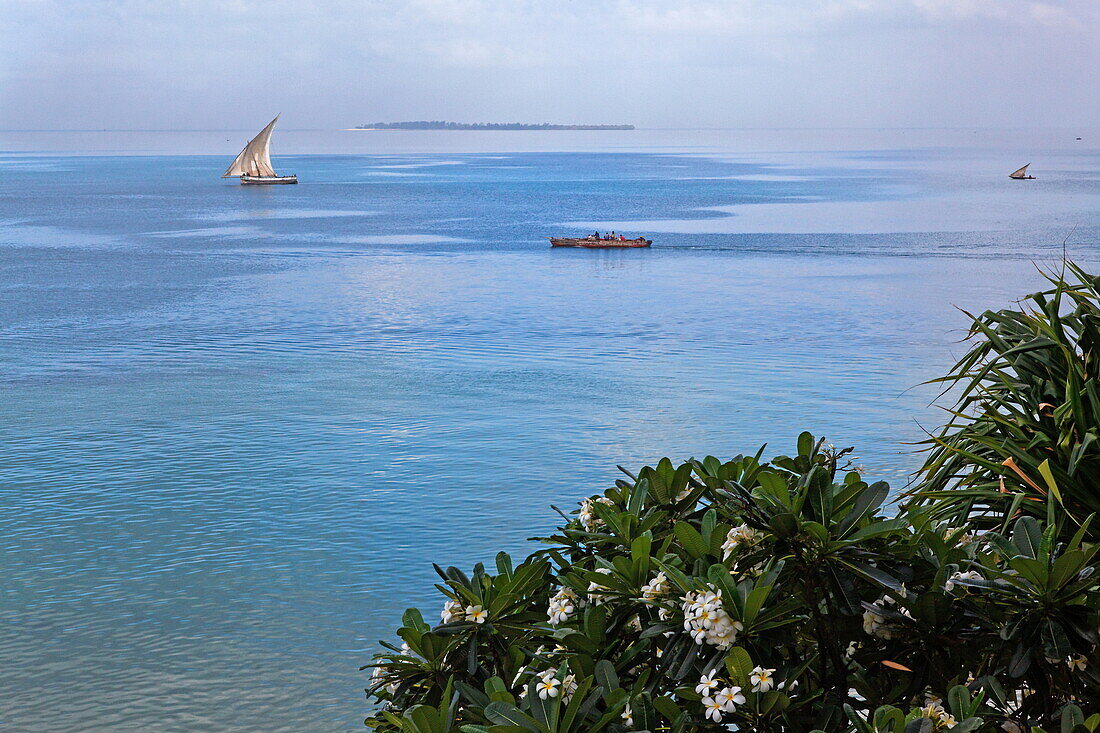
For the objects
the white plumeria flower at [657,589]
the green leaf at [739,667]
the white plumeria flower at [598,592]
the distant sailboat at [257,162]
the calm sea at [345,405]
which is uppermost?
the distant sailboat at [257,162]

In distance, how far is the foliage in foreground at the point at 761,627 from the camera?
10.8 feet

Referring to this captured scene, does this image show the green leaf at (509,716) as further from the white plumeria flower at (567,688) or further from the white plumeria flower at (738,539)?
the white plumeria flower at (738,539)

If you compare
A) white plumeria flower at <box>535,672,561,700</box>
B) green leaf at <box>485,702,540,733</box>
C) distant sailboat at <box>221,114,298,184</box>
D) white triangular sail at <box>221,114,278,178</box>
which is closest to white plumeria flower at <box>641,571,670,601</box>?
white plumeria flower at <box>535,672,561,700</box>

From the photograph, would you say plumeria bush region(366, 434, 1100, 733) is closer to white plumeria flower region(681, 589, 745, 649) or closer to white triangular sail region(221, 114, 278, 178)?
white plumeria flower region(681, 589, 745, 649)

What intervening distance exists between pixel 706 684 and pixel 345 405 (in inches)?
713

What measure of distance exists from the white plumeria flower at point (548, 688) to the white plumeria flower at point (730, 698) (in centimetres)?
45

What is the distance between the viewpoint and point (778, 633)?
3.45 metres

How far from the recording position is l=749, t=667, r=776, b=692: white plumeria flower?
3279 mm

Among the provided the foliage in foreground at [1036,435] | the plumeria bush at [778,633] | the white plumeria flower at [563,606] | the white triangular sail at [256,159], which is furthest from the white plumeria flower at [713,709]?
the white triangular sail at [256,159]

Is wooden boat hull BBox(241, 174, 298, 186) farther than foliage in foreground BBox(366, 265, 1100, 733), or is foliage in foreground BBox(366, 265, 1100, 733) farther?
wooden boat hull BBox(241, 174, 298, 186)

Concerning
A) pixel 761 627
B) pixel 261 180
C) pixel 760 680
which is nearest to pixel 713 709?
pixel 760 680

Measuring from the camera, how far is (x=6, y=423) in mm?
19453

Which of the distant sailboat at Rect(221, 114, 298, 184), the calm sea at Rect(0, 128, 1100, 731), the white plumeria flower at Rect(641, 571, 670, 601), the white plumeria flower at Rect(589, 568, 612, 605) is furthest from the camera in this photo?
the distant sailboat at Rect(221, 114, 298, 184)

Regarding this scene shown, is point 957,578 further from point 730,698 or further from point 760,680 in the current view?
point 730,698
